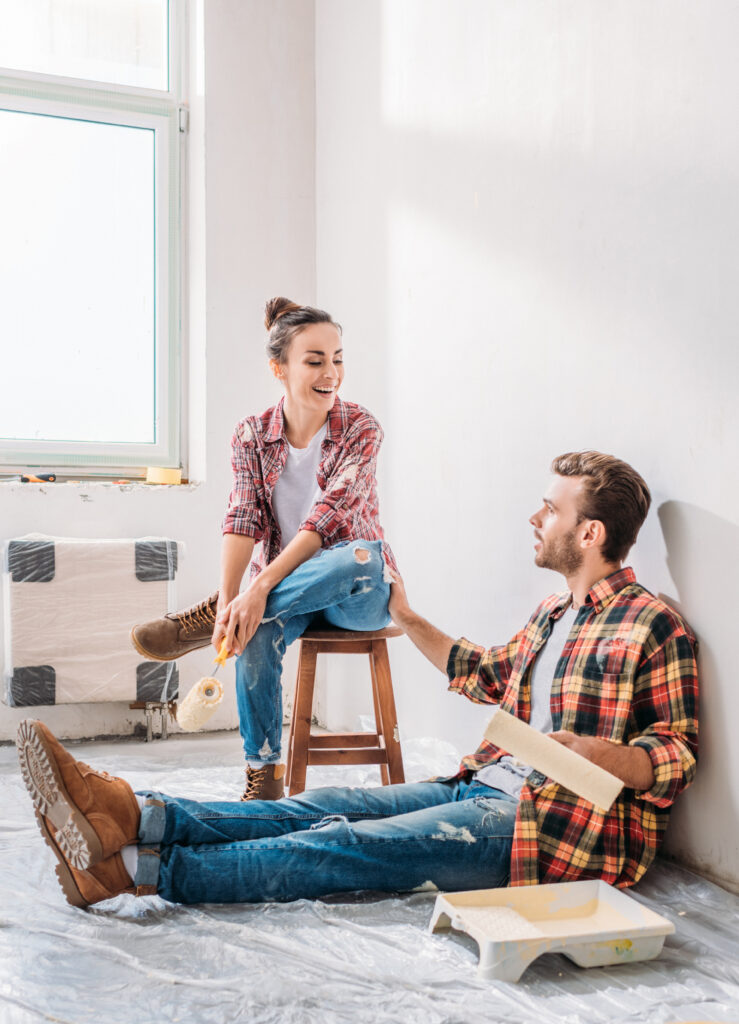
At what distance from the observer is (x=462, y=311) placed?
2342 mm

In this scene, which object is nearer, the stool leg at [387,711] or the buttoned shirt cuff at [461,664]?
the buttoned shirt cuff at [461,664]

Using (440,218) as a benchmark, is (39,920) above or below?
below

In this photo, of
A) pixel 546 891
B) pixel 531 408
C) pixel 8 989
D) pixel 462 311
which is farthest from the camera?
pixel 462 311

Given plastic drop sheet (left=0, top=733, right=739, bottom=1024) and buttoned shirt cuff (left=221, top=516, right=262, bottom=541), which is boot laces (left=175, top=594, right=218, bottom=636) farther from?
plastic drop sheet (left=0, top=733, right=739, bottom=1024)

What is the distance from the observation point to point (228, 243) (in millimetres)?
3125

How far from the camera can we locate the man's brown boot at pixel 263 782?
74.9 inches

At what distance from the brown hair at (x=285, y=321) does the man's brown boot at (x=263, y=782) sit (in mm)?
958

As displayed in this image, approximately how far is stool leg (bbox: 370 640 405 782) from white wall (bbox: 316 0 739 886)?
25 cm

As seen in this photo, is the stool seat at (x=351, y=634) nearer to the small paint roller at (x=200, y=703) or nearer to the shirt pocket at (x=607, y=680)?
the small paint roller at (x=200, y=703)

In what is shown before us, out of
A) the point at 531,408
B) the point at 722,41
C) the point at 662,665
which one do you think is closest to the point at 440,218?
the point at 531,408

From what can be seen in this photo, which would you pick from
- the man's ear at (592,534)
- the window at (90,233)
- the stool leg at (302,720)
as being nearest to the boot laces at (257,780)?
the stool leg at (302,720)

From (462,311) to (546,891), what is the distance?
1.41 m

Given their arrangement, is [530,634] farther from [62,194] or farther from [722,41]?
[62,194]

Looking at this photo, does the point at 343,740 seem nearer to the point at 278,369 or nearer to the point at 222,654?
the point at 222,654
